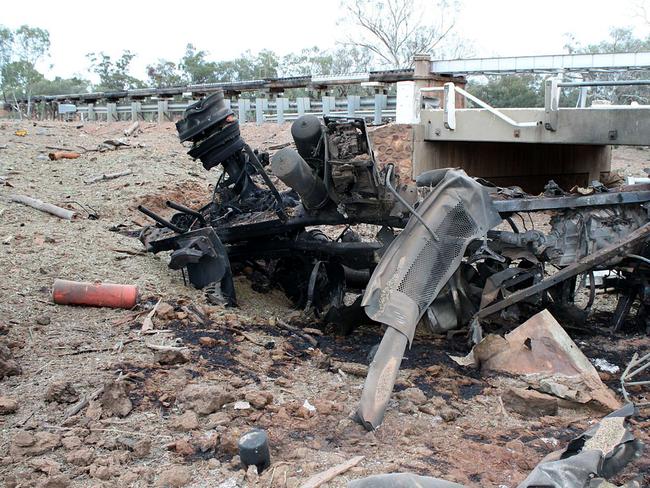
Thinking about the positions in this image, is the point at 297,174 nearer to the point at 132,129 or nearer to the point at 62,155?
the point at 62,155

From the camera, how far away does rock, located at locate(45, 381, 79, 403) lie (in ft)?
17.6

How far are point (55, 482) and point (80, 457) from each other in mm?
301

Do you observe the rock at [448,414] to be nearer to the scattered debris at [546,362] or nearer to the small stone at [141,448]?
the scattered debris at [546,362]

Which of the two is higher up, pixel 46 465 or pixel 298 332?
pixel 46 465

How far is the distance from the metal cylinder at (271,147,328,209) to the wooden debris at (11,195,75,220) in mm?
4880

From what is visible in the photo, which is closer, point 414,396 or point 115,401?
point 115,401

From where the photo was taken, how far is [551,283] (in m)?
7.00

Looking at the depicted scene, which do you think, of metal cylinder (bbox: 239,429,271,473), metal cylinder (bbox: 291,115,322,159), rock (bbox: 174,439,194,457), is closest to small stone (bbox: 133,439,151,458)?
rock (bbox: 174,439,194,457)

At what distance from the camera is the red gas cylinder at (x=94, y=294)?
7.22 meters

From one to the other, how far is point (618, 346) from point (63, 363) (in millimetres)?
5574

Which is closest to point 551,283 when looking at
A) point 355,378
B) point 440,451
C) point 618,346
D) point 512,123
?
point 618,346

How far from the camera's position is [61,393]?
213 inches

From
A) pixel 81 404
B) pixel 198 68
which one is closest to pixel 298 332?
pixel 81 404

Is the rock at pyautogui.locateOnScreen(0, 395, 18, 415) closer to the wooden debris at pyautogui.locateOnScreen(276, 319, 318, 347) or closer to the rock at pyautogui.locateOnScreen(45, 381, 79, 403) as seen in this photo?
the rock at pyautogui.locateOnScreen(45, 381, 79, 403)
